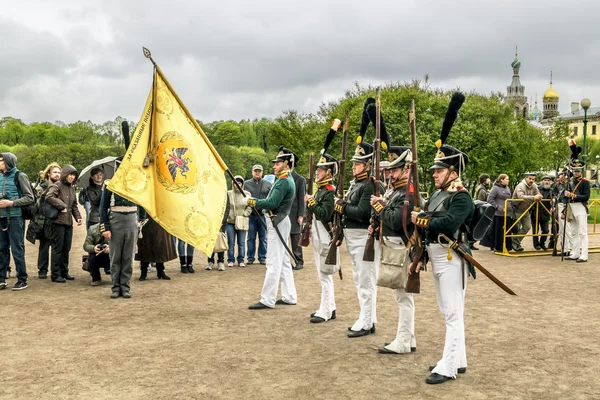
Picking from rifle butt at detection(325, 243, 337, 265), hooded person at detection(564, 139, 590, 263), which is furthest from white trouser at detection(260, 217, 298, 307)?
hooded person at detection(564, 139, 590, 263)

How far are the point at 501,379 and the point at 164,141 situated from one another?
16.2 ft

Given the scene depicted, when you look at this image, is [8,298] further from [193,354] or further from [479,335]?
[479,335]

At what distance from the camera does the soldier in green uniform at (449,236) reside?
607 centimetres

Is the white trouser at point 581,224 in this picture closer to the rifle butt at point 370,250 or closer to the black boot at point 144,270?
the rifle butt at point 370,250

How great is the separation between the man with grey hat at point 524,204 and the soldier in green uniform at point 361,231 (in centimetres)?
969

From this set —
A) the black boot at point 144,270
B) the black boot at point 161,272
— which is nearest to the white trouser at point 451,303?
the black boot at point 161,272

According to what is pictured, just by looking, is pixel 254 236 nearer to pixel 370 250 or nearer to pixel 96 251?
pixel 96 251

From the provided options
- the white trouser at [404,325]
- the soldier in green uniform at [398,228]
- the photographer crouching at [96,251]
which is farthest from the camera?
the photographer crouching at [96,251]

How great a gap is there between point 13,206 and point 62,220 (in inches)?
47.8

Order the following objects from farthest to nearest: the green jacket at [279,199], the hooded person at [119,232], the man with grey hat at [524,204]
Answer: the man with grey hat at [524,204], the hooded person at [119,232], the green jacket at [279,199]

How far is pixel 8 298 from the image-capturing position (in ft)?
33.5

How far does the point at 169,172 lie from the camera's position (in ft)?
27.5

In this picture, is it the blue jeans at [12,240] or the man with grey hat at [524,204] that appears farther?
the man with grey hat at [524,204]

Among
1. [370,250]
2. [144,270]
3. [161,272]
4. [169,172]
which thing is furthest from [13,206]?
[370,250]
